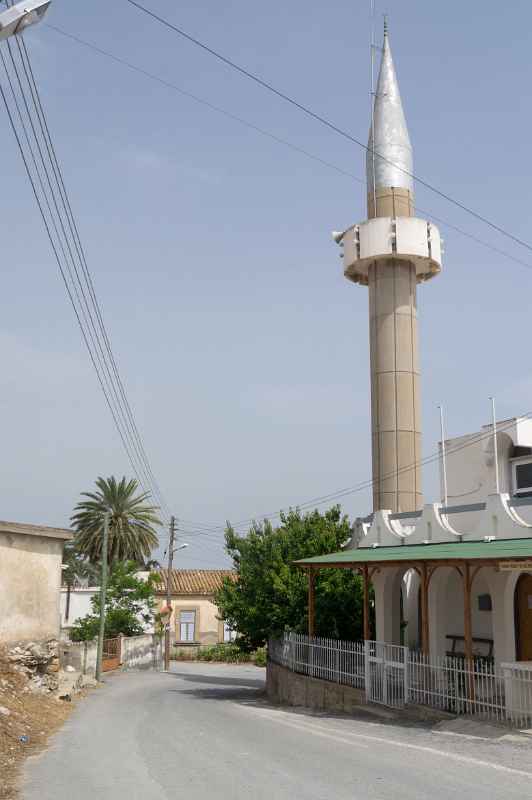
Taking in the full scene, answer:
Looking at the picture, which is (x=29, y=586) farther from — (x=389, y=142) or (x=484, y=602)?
(x=389, y=142)

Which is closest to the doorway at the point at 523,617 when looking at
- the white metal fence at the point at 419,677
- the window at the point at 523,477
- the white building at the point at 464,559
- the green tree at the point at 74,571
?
the white building at the point at 464,559

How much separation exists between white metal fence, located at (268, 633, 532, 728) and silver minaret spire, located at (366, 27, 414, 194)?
2154 centimetres

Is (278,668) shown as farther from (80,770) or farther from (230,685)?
(80,770)

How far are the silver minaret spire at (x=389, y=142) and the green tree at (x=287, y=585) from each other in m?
16.3

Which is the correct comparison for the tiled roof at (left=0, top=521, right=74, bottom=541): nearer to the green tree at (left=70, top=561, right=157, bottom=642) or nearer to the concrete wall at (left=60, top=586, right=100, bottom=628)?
the green tree at (left=70, top=561, right=157, bottom=642)

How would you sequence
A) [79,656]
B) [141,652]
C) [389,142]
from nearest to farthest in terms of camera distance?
[389,142]
[79,656]
[141,652]

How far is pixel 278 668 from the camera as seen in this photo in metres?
26.3

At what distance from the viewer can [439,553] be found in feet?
60.2

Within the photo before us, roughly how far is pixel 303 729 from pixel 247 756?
375 centimetres

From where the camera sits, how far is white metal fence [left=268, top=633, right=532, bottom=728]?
51.1 feet

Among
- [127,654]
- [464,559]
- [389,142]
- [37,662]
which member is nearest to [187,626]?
[127,654]

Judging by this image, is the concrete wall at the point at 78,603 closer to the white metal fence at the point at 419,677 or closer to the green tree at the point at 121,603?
the green tree at the point at 121,603

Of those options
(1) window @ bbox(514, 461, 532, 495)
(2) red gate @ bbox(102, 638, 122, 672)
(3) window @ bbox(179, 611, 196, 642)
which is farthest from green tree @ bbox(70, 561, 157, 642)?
(1) window @ bbox(514, 461, 532, 495)

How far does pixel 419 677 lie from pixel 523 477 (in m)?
10.2
